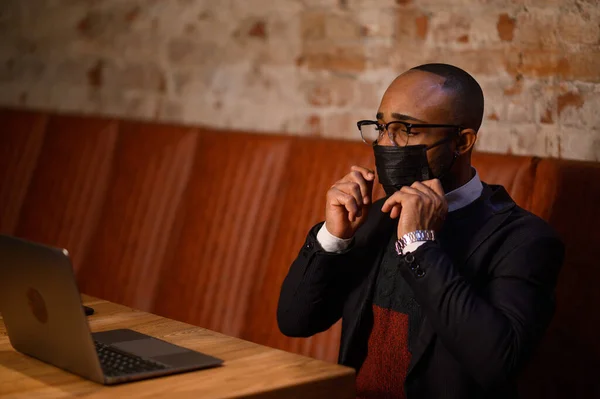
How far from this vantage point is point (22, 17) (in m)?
5.33

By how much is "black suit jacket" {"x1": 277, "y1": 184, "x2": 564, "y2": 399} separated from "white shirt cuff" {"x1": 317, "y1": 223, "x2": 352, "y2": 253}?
0.02 metres

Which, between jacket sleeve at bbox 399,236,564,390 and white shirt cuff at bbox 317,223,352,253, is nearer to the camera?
jacket sleeve at bbox 399,236,564,390

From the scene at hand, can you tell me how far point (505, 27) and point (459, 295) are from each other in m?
1.41

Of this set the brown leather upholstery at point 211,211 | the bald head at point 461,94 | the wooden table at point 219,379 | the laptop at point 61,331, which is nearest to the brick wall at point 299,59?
the brown leather upholstery at point 211,211

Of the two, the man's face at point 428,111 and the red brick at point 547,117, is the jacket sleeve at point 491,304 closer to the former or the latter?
the man's face at point 428,111

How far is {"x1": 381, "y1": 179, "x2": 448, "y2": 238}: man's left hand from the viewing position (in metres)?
2.26

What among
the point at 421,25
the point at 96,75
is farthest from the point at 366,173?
the point at 96,75

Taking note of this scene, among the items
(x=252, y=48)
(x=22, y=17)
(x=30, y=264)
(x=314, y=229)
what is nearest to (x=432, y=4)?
(x=252, y=48)

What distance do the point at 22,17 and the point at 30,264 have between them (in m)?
3.74

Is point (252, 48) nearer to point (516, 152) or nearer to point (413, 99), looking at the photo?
point (516, 152)

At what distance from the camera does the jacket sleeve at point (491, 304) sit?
83.0 inches

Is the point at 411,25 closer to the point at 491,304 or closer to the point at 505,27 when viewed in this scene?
the point at 505,27

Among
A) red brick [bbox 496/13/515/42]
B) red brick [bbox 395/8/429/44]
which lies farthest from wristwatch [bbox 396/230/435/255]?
red brick [bbox 395/8/429/44]

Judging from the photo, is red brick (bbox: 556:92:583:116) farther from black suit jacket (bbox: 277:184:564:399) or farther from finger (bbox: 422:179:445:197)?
finger (bbox: 422:179:445:197)
